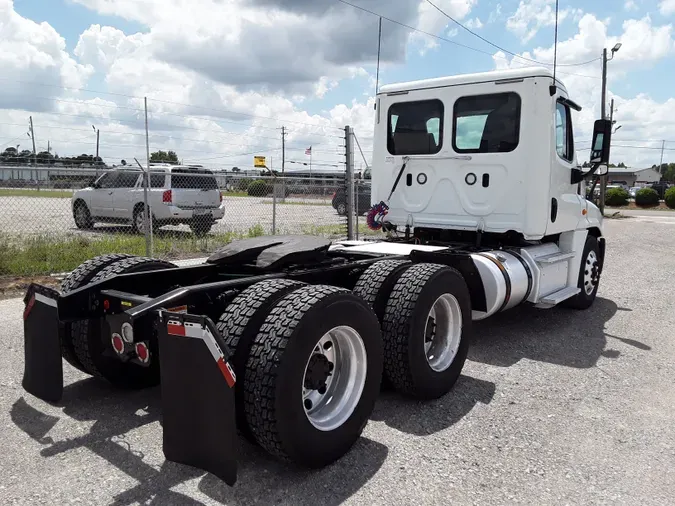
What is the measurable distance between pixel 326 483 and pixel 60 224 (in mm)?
14538

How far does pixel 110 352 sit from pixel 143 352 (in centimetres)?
42

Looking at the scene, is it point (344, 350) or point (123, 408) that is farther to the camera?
point (123, 408)

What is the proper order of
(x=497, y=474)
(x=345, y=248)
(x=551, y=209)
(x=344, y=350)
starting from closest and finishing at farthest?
(x=497, y=474) < (x=344, y=350) < (x=345, y=248) < (x=551, y=209)

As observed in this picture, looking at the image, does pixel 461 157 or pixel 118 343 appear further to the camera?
pixel 461 157

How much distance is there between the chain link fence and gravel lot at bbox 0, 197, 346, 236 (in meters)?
0.04

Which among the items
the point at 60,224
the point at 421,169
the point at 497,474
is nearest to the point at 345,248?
the point at 421,169

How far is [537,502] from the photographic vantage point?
285 centimetres

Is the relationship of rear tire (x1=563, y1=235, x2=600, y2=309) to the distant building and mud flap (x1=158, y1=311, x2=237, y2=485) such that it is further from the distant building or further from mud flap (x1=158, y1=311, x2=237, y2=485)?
the distant building

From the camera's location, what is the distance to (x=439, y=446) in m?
3.42

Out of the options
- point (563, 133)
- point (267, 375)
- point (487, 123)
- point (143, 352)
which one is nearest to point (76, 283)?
point (143, 352)

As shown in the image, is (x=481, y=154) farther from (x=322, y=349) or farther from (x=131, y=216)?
(x=131, y=216)

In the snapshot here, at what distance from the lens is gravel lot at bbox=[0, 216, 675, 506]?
113 inches

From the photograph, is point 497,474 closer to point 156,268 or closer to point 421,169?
point 156,268

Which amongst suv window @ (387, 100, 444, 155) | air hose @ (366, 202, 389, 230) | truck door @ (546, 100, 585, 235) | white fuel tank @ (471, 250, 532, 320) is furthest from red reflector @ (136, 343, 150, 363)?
truck door @ (546, 100, 585, 235)
